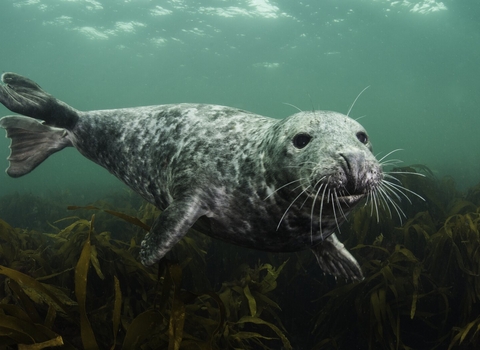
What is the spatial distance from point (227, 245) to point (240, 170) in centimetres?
187

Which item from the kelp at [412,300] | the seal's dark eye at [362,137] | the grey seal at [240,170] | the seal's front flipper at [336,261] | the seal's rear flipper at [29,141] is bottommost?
the kelp at [412,300]

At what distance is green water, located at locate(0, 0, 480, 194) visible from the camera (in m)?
23.9

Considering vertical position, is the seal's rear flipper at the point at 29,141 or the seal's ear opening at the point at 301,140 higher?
the seal's ear opening at the point at 301,140

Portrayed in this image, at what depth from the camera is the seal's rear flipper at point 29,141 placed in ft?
11.1

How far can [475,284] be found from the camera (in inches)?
118

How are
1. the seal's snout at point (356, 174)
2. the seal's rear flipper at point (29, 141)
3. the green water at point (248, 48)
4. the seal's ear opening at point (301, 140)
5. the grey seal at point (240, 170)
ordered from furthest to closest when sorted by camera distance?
the green water at point (248, 48) → the seal's rear flipper at point (29, 141) → the seal's ear opening at point (301, 140) → the grey seal at point (240, 170) → the seal's snout at point (356, 174)

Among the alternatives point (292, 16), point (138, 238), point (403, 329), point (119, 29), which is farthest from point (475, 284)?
point (119, 29)

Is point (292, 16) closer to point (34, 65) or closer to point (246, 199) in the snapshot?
point (246, 199)

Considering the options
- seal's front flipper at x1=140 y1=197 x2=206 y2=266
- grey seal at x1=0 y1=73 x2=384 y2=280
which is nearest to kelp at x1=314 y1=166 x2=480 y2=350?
grey seal at x1=0 y1=73 x2=384 y2=280

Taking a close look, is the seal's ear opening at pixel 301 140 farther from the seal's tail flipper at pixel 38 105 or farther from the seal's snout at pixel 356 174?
the seal's tail flipper at pixel 38 105

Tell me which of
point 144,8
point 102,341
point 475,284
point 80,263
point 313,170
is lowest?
point 102,341

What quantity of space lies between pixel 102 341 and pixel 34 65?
1882 inches

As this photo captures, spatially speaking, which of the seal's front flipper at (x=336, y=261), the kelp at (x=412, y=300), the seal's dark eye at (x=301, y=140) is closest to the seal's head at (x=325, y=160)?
the seal's dark eye at (x=301, y=140)

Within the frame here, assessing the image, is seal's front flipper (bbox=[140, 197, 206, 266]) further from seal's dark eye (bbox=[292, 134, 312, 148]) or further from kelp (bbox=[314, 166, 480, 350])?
kelp (bbox=[314, 166, 480, 350])
